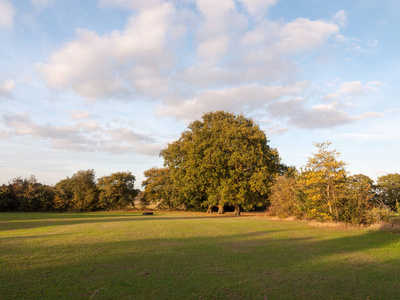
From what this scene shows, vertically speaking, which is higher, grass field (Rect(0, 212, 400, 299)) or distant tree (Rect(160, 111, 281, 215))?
distant tree (Rect(160, 111, 281, 215))

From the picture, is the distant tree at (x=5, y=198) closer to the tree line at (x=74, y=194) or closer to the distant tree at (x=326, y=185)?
the tree line at (x=74, y=194)

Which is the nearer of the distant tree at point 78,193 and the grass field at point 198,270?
the grass field at point 198,270

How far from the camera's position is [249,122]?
34.7m

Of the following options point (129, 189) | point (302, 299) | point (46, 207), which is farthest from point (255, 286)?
point (46, 207)

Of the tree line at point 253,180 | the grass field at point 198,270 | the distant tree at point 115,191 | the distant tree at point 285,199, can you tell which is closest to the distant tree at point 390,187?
the tree line at point 253,180

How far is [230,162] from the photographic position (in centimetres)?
3086

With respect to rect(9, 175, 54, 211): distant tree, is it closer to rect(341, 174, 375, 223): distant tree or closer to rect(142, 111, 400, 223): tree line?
rect(142, 111, 400, 223): tree line

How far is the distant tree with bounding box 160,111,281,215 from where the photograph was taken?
3023cm

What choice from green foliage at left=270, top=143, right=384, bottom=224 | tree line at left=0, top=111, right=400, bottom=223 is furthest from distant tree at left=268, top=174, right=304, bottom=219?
green foliage at left=270, top=143, right=384, bottom=224

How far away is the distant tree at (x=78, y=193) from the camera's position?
151 feet

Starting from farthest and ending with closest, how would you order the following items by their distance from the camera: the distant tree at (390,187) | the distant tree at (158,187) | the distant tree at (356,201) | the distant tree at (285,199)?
the distant tree at (158,187) → the distant tree at (390,187) → the distant tree at (285,199) → the distant tree at (356,201)

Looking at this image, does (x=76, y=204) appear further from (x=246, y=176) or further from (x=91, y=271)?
(x=91, y=271)

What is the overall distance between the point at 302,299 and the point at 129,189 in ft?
150

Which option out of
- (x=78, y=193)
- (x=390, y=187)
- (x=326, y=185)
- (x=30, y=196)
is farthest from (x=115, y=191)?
(x=390, y=187)
